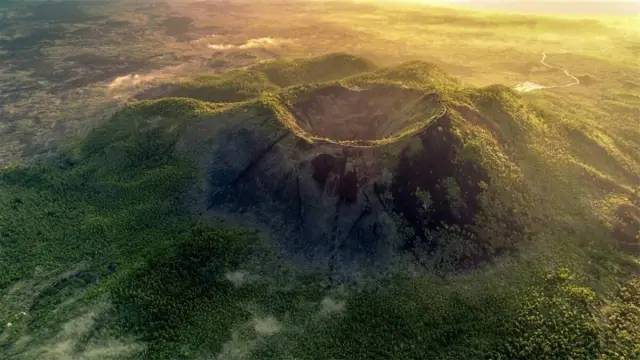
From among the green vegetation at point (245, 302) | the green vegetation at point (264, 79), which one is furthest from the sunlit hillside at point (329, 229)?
the green vegetation at point (264, 79)

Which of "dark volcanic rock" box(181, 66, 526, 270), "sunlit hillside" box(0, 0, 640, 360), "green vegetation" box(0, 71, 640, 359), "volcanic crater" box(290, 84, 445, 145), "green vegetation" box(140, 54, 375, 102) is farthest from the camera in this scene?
"green vegetation" box(140, 54, 375, 102)

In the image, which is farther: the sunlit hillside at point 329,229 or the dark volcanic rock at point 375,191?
the dark volcanic rock at point 375,191

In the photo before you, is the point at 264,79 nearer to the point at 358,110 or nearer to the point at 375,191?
the point at 358,110

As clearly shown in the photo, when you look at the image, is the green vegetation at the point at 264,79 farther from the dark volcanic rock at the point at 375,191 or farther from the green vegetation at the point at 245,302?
the green vegetation at the point at 245,302

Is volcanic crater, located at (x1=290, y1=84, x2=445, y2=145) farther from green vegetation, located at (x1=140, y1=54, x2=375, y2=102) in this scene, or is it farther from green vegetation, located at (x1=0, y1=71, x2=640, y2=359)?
green vegetation, located at (x1=140, y1=54, x2=375, y2=102)

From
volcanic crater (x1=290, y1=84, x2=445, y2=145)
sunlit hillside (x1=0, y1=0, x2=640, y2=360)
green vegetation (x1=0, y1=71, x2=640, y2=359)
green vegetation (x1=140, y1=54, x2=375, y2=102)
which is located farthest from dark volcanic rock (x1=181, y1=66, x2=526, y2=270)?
green vegetation (x1=140, y1=54, x2=375, y2=102)

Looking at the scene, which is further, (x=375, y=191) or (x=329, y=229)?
(x=375, y=191)

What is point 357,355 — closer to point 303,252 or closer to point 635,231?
point 303,252

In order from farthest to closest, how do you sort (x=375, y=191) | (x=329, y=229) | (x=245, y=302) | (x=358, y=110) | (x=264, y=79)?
(x=264, y=79) < (x=358, y=110) < (x=375, y=191) < (x=329, y=229) < (x=245, y=302)

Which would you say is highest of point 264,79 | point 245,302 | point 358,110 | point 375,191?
point 358,110

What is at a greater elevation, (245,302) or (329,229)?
(329,229)

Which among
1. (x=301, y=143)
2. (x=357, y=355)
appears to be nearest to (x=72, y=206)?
(x=301, y=143)

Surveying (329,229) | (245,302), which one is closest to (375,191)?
(329,229)
